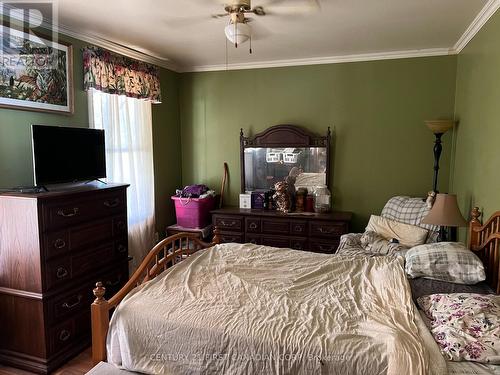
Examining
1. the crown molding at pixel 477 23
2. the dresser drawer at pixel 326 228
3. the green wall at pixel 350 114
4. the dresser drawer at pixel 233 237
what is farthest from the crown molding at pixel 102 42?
the crown molding at pixel 477 23

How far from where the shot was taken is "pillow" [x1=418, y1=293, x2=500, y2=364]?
1491 millimetres

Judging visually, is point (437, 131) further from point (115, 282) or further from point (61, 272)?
point (61, 272)

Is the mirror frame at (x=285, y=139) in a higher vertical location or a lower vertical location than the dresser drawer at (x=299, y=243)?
higher

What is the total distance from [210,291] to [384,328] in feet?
3.11

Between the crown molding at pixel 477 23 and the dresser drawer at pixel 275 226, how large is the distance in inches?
96.6

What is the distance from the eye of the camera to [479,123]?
289cm

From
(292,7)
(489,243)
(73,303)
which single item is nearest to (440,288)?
(489,243)

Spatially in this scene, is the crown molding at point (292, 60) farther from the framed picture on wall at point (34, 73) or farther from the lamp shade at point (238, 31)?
the lamp shade at point (238, 31)

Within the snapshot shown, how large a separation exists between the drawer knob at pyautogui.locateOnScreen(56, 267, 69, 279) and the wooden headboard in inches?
112

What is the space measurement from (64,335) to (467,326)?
252 cm

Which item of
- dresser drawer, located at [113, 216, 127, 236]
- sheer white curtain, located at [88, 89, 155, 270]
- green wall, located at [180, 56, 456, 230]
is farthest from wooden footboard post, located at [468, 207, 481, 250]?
sheer white curtain, located at [88, 89, 155, 270]

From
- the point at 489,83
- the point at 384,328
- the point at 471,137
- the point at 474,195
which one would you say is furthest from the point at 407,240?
the point at 384,328

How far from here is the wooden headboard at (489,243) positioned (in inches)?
89.6

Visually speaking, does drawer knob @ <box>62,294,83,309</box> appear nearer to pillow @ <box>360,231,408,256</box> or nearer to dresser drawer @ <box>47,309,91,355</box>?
dresser drawer @ <box>47,309,91,355</box>
